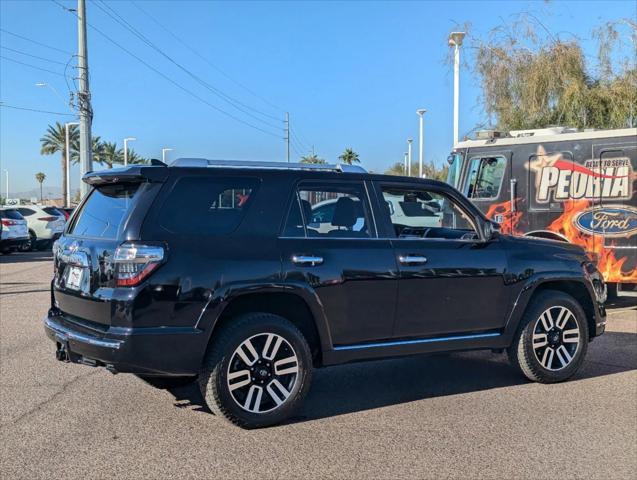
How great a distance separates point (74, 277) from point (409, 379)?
3244 millimetres

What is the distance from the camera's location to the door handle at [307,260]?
469 centimetres

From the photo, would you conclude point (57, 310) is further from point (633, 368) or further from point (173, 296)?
point (633, 368)

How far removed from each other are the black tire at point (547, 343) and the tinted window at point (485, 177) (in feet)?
14.8

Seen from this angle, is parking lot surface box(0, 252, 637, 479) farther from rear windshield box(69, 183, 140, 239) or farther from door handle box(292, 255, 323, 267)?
rear windshield box(69, 183, 140, 239)

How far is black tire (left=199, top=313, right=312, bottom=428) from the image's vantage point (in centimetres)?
446

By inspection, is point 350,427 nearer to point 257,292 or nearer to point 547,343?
point 257,292

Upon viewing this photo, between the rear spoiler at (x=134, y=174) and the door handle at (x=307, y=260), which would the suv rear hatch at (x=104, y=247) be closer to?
the rear spoiler at (x=134, y=174)

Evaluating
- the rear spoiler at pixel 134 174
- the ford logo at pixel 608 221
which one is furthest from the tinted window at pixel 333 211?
the ford logo at pixel 608 221

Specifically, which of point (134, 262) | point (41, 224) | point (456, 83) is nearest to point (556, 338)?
point (134, 262)

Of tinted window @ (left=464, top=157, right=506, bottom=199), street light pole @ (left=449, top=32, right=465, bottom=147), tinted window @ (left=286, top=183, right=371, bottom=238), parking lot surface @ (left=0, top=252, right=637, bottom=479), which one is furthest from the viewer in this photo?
street light pole @ (left=449, top=32, right=465, bottom=147)

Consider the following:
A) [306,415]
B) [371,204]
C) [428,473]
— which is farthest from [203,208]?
[428,473]

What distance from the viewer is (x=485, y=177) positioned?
10.4 m

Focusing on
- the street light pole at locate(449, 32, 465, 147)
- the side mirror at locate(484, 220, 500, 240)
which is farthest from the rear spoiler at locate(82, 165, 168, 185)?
the street light pole at locate(449, 32, 465, 147)

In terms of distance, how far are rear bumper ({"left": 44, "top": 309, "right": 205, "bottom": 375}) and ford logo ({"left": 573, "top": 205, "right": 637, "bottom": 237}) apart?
7.04 meters
